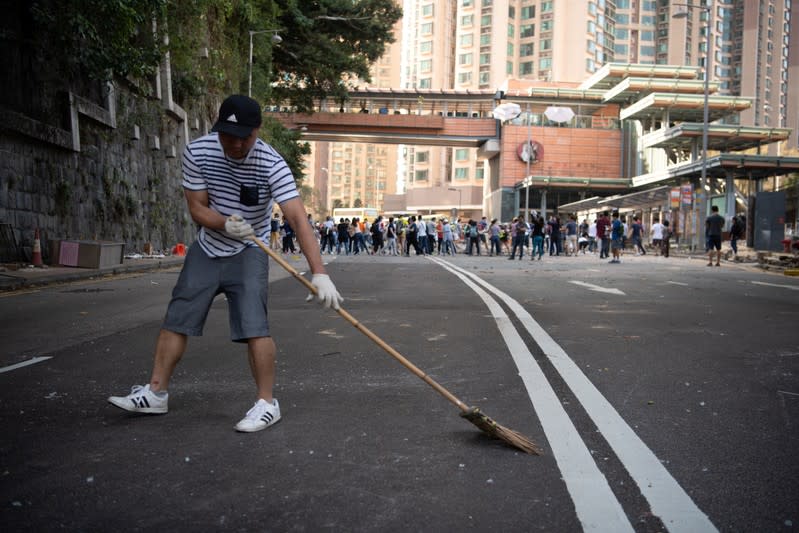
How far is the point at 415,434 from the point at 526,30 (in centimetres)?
11954

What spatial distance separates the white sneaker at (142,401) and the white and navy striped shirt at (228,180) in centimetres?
79

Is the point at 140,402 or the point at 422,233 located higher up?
the point at 422,233

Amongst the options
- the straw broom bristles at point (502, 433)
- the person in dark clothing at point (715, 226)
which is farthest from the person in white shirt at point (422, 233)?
the straw broom bristles at point (502, 433)

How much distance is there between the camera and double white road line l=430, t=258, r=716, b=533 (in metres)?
2.76

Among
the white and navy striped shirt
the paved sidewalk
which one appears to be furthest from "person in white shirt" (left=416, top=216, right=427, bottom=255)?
the white and navy striped shirt

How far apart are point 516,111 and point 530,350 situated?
210 ft

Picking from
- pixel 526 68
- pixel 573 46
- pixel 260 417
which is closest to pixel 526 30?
pixel 526 68

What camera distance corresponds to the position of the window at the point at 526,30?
115438 millimetres

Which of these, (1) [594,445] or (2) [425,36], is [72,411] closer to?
(1) [594,445]

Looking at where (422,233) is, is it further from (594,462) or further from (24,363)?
(594,462)

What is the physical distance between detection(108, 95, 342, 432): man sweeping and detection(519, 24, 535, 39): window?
117674 mm

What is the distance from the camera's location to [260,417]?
392 centimetres

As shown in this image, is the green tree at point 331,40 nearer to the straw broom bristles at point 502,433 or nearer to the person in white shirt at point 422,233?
the person in white shirt at point 422,233

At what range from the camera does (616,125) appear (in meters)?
70.9
